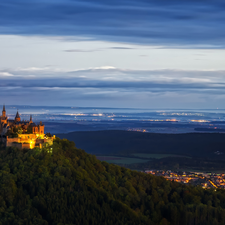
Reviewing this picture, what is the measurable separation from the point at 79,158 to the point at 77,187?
14311mm

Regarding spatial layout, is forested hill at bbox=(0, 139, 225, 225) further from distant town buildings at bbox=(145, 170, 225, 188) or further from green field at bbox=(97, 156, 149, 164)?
green field at bbox=(97, 156, 149, 164)

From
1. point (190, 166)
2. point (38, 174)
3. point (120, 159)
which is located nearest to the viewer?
point (38, 174)

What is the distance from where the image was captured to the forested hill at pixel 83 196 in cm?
7000

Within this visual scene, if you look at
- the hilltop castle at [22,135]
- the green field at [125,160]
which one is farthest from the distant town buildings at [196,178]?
the hilltop castle at [22,135]

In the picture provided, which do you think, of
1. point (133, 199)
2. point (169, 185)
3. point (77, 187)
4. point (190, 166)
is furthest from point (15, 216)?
point (190, 166)

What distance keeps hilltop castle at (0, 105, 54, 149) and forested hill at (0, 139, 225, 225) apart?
2.02 meters

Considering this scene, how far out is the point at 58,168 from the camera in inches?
3221

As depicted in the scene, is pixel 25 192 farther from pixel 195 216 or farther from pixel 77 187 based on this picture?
pixel 195 216

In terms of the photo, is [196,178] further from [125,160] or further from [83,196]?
[83,196]

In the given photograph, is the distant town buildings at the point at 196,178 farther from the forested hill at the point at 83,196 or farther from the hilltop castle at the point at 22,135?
the hilltop castle at the point at 22,135

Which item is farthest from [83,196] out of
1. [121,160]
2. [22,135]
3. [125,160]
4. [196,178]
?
[125,160]

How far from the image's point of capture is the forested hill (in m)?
70.0

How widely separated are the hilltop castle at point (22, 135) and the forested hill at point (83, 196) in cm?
202

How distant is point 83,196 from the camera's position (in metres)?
76.0
